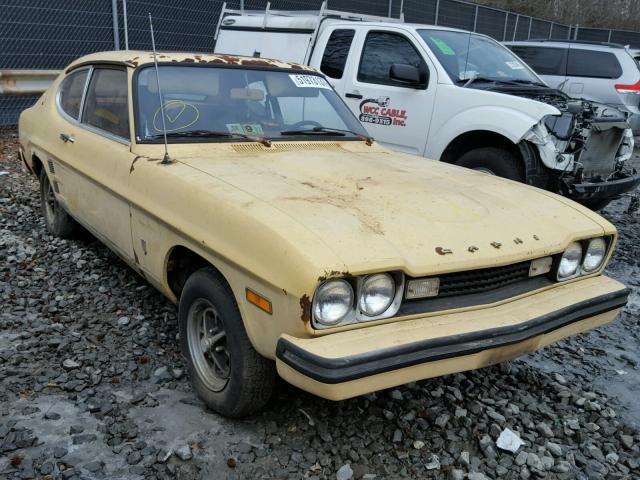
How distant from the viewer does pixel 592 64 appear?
10.9 m

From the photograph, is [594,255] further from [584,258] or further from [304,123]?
[304,123]

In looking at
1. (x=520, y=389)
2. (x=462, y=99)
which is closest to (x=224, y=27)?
(x=462, y=99)

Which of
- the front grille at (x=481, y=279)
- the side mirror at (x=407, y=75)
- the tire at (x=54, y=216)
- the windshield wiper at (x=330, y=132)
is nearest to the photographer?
the front grille at (x=481, y=279)

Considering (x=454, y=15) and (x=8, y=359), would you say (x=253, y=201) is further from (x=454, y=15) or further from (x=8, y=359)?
(x=454, y=15)

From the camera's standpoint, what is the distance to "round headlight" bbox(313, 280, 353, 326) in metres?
2.25

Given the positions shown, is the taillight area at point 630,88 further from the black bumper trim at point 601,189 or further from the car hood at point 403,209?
the car hood at point 403,209

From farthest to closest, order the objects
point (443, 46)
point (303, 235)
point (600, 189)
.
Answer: point (443, 46) < point (600, 189) < point (303, 235)

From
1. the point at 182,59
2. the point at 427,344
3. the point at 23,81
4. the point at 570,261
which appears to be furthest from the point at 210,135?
the point at 23,81

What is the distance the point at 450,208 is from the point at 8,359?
254 cm

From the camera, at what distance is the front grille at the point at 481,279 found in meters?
2.58

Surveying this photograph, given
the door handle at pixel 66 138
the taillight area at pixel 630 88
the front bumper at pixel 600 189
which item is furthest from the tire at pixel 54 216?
the taillight area at pixel 630 88

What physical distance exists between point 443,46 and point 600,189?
86.3 inches

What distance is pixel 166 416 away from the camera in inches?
113

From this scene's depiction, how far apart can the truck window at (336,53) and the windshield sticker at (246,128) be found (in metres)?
3.13
